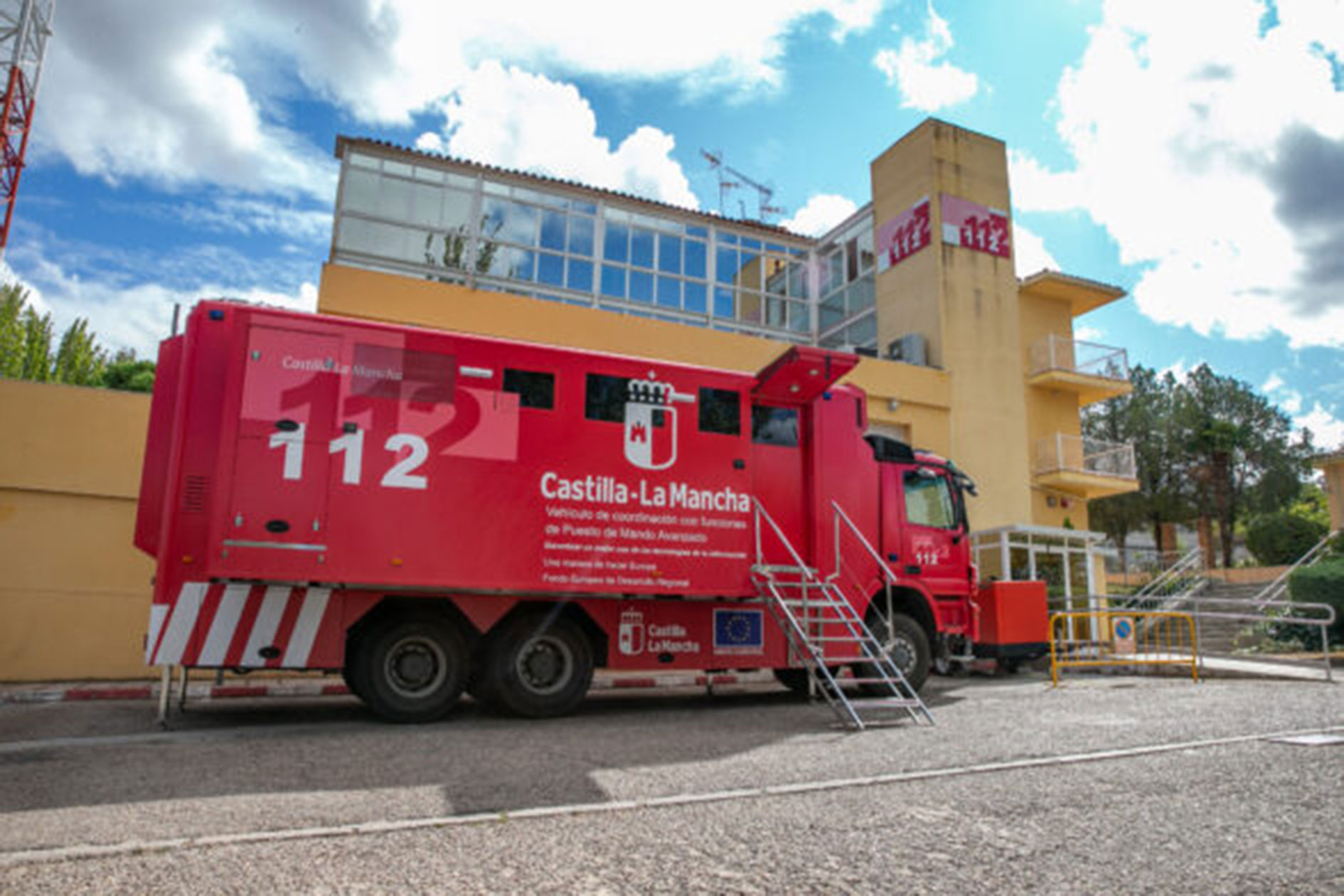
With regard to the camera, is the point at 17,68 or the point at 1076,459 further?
the point at 17,68

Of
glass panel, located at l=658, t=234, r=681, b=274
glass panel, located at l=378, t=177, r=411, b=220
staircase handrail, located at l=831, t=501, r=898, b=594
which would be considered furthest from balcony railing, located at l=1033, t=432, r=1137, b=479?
glass panel, located at l=378, t=177, r=411, b=220

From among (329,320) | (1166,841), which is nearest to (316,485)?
(329,320)

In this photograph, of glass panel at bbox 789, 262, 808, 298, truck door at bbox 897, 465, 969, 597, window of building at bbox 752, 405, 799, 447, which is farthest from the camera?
glass panel at bbox 789, 262, 808, 298

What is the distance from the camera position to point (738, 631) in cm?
920

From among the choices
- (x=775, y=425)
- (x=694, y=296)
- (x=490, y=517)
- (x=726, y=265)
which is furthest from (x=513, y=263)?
(x=490, y=517)

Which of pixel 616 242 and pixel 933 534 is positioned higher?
pixel 616 242

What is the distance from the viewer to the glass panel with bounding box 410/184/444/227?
17297 millimetres

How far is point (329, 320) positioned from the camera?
25.5ft

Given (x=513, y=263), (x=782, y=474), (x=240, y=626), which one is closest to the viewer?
(x=240, y=626)

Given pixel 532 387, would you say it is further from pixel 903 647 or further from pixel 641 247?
pixel 641 247

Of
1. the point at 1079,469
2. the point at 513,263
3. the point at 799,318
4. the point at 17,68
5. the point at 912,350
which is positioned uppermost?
the point at 17,68

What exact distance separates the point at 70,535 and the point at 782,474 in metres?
10.3

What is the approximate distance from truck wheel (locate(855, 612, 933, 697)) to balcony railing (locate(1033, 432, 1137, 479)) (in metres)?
15.1

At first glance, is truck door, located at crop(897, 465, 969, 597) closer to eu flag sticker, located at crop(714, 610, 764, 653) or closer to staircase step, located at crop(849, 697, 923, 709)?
eu flag sticker, located at crop(714, 610, 764, 653)
